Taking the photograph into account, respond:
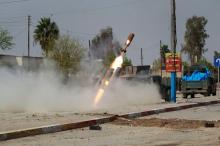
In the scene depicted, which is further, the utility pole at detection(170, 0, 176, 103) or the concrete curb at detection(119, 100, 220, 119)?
the utility pole at detection(170, 0, 176, 103)

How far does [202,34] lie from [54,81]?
277ft

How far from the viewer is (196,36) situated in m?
107

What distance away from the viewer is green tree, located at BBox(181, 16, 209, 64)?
107 metres

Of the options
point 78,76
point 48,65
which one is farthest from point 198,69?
point 48,65

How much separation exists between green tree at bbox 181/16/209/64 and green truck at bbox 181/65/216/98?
62987 millimetres

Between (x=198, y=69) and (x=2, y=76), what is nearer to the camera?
(x=2, y=76)

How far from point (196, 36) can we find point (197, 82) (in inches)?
2544

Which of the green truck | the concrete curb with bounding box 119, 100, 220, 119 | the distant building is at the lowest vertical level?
the concrete curb with bounding box 119, 100, 220, 119

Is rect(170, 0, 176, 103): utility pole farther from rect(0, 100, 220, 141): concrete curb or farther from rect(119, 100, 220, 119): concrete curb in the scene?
rect(0, 100, 220, 141): concrete curb

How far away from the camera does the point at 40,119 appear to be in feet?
61.9

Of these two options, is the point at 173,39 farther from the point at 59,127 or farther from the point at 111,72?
the point at 59,127

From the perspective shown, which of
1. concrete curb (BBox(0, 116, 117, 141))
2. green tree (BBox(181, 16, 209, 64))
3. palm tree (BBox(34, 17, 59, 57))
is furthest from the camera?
green tree (BBox(181, 16, 209, 64))

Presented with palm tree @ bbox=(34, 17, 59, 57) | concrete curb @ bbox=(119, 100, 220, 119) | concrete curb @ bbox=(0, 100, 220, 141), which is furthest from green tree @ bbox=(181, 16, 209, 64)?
concrete curb @ bbox=(0, 100, 220, 141)

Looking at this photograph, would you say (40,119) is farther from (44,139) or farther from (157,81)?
(157,81)
